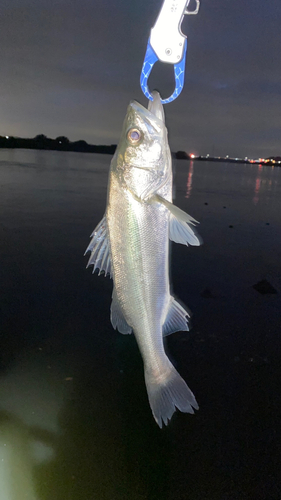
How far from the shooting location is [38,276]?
5.71 m

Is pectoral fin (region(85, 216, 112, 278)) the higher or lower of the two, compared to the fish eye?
lower

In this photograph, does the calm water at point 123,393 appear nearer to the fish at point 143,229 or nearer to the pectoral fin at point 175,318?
the fish at point 143,229

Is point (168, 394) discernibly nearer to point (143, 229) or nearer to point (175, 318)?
point (175, 318)

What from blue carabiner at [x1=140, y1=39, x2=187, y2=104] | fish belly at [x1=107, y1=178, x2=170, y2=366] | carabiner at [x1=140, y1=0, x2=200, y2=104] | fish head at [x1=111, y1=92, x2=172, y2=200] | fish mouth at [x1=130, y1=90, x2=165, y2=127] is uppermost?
carabiner at [x1=140, y1=0, x2=200, y2=104]

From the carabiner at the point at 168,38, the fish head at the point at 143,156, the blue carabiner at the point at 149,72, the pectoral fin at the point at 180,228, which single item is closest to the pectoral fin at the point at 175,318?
the pectoral fin at the point at 180,228

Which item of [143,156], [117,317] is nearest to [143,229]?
[143,156]

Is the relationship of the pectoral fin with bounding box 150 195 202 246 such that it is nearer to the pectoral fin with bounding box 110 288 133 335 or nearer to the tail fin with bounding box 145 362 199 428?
the pectoral fin with bounding box 110 288 133 335

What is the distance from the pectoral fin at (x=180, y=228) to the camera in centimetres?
147

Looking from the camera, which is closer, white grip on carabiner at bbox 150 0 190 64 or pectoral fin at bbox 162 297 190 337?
white grip on carabiner at bbox 150 0 190 64

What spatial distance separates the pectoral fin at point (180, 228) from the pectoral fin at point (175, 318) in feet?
1.27

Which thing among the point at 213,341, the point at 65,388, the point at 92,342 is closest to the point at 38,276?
the point at 92,342

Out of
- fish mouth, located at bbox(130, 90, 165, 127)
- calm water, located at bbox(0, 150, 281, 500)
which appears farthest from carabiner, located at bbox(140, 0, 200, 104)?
calm water, located at bbox(0, 150, 281, 500)

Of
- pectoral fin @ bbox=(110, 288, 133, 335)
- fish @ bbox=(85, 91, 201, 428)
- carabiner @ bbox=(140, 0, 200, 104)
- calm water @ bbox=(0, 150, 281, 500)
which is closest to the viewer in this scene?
carabiner @ bbox=(140, 0, 200, 104)

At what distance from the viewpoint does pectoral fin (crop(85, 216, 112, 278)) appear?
5.31ft
